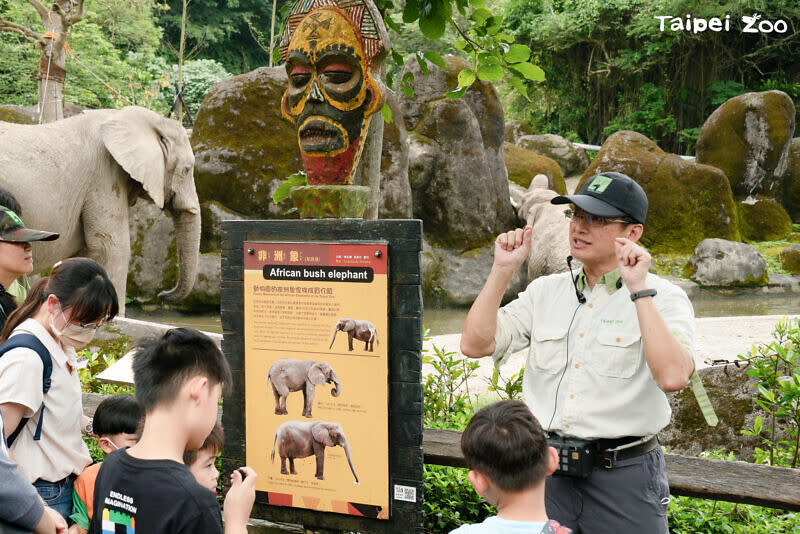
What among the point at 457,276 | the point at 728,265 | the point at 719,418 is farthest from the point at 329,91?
the point at 728,265

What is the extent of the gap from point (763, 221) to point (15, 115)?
15.8m

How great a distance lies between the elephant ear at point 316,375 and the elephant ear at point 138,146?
4451mm

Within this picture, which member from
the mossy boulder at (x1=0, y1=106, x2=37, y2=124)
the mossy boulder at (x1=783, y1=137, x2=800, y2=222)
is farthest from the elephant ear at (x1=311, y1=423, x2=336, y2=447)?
the mossy boulder at (x1=783, y1=137, x2=800, y2=222)

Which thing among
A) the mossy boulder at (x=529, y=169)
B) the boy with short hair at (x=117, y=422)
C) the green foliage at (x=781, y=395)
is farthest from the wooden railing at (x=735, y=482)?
the mossy boulder at (x=529, y=169)

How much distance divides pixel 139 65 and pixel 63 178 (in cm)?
1707

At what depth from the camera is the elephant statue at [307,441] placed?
291 centimetres

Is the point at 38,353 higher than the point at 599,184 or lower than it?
lower

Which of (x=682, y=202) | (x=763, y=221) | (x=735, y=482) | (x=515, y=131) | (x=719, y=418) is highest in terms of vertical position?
(x=515, y=131)

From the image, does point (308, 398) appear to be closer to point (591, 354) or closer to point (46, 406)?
point (46, 406)

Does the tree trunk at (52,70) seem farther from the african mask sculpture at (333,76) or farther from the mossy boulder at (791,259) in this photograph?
the mossy boulder at (791,259)

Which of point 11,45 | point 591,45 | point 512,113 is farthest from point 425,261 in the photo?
point 512,113

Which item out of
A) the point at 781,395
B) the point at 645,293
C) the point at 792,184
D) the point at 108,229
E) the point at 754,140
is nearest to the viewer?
the point at 645,293

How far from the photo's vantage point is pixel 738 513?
3701 mm

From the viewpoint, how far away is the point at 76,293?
2.59 m
